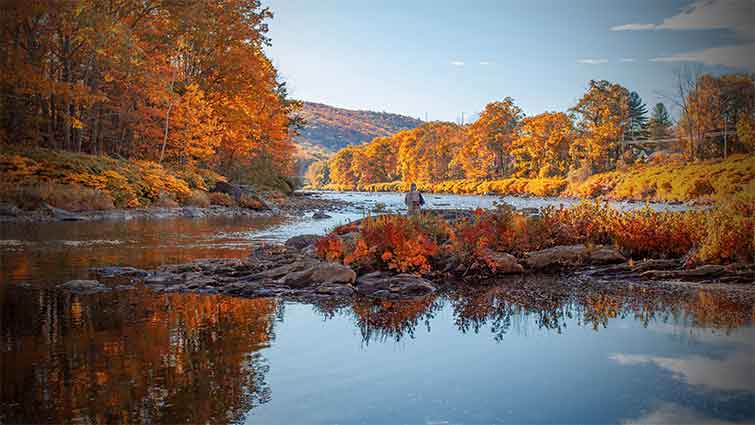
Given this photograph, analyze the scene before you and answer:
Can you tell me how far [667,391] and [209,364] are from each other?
445 centimetres

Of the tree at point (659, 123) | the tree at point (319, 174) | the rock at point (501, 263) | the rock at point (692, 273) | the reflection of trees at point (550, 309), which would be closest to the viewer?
the reflection of trees at point (550, 309)

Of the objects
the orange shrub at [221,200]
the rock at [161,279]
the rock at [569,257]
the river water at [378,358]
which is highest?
the orange shrub at [221,200]

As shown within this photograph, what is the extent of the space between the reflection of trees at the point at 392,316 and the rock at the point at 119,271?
15.4 feet

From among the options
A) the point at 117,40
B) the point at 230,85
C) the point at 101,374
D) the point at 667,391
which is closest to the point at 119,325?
the point at 101,374

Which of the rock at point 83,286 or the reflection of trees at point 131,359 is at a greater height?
the rock at point 83,286

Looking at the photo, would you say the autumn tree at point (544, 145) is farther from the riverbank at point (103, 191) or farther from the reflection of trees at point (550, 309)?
the reflection of trees at point (550, 309)

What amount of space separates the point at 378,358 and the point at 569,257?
294 inches

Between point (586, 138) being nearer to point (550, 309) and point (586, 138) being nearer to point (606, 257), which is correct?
point (606, 257)

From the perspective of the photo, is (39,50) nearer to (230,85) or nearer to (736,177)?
(230,85)

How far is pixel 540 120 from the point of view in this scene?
256 ft

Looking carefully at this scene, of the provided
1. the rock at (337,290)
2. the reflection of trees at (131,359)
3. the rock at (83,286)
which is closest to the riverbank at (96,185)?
the rock at (83,286)

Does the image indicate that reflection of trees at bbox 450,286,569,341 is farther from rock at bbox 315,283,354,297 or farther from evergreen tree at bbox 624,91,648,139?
evergreen tree at bbox 624,91,648,139

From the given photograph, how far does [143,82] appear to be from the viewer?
32344mm

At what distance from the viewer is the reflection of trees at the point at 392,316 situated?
7871 millimetres
